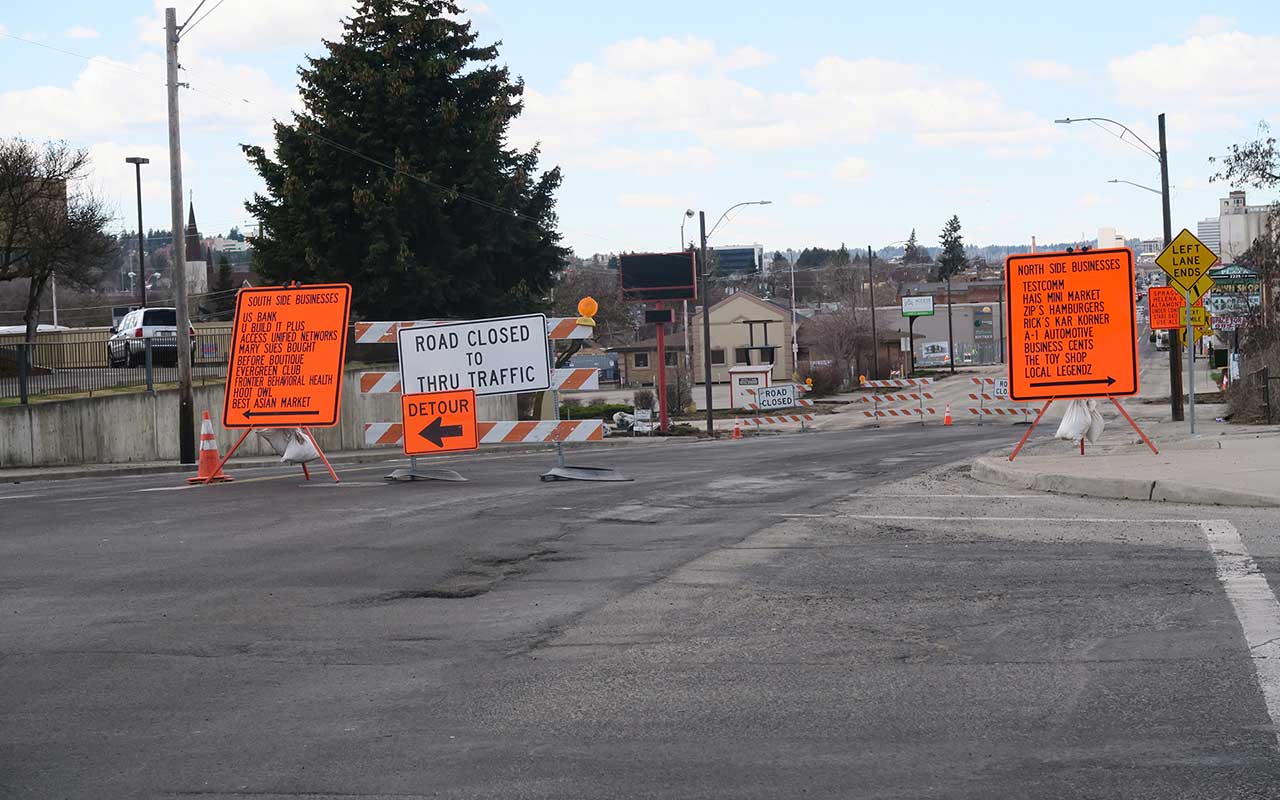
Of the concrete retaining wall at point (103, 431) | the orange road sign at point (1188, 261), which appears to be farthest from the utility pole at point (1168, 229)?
the concrete retaining wall at point (103, 431)

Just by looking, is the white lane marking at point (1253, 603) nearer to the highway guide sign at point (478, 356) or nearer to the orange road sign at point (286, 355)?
the highway guide sign at point (478, 356)

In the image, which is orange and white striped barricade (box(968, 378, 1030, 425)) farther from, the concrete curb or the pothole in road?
the pothole in road

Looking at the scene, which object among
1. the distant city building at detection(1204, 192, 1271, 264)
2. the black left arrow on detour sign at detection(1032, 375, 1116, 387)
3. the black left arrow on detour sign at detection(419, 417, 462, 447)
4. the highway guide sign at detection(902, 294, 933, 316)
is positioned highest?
the distant city building at detection(1204, 192, 1271, 264)

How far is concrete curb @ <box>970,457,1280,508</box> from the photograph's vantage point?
12148 millimetres

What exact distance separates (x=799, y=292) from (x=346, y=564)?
192369 mm

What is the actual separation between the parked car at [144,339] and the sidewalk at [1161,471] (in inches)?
976

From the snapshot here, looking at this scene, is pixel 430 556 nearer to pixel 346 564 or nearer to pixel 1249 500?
pixel 346 564

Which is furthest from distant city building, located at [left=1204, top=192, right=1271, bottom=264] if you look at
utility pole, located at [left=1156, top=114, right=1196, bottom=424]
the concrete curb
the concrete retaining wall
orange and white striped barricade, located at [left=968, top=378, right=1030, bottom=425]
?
the concrete curb

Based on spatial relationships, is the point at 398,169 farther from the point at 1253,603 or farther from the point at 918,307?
the point at 918,307

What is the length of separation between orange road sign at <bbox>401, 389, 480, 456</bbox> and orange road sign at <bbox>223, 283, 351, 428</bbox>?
4.00ft

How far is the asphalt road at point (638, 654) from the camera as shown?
5.18 metres

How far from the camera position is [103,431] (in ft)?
93.7

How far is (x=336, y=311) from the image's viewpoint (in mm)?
16766

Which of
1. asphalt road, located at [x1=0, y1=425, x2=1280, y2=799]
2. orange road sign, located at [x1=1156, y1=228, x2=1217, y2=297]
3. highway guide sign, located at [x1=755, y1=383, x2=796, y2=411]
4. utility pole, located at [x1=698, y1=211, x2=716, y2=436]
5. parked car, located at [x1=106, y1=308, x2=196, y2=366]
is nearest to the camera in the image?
asphalt road, located at [x1=0, y1=425, x2=1280, y2=799]
